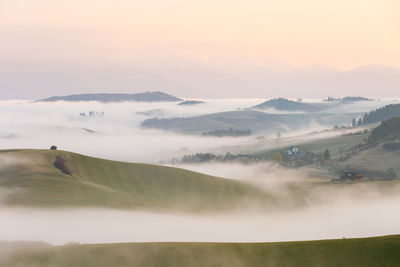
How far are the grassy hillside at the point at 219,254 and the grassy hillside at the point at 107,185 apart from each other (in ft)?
207

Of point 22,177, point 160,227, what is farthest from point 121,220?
point 22,177

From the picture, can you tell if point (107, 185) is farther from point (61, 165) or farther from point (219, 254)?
point (219, 254)

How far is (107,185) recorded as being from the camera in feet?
533

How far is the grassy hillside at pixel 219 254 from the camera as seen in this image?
6194cm

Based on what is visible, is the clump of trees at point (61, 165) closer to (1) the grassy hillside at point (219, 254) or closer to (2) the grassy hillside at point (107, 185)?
(2) the grassy hillside at point (107, 185)

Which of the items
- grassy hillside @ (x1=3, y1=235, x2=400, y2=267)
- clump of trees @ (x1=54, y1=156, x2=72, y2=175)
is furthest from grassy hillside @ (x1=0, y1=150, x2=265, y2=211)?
grassy hillside @ (x1=3, y1=235, x2=400, y2=267)

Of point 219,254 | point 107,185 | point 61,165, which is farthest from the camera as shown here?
point 61,165

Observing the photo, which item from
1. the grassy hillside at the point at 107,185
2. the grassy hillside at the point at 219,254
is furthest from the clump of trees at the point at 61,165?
the grassy hillside at the point at 219,254

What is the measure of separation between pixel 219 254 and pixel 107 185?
99.5 m

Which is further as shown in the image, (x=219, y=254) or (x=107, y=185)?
(x=107, y=185)

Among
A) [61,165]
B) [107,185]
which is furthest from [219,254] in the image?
[61,165]

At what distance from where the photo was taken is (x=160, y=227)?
125 meters

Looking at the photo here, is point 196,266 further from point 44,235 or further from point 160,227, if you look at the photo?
point 160,227

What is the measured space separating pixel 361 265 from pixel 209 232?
7169 centimetres
